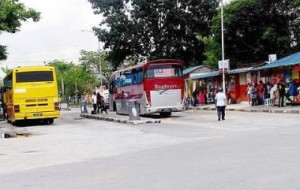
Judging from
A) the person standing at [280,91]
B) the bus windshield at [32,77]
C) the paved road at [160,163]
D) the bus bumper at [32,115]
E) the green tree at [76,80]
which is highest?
the green tree at [76,80]

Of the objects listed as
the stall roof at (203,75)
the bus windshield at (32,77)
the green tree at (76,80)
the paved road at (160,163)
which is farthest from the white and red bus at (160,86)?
the green tree at (76,80)

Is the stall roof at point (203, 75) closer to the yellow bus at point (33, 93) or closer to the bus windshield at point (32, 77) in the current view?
the yellow bus at point (33, 93)

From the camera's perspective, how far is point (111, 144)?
51.3 feet

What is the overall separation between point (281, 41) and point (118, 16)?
15136 millimetres

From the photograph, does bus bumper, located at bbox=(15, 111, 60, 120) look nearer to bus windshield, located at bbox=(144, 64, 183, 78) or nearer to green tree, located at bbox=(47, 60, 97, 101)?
bus windshield, located at bbox=(144, 64, 183, 78)

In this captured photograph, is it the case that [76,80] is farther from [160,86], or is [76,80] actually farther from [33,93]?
[33,93]

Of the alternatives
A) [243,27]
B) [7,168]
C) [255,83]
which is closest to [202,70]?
[243,27]

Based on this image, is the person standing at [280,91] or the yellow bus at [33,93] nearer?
the yellow bus at [33,93]

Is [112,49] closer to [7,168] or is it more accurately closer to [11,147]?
[11,147]

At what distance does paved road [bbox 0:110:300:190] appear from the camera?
821 cm

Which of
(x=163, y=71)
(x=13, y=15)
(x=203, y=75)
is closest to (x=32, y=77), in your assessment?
(x=13, y=15)

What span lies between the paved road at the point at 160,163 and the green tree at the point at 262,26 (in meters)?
29.8

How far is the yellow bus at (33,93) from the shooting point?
91.6ft

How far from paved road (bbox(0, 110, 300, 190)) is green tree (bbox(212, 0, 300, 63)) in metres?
29.8
